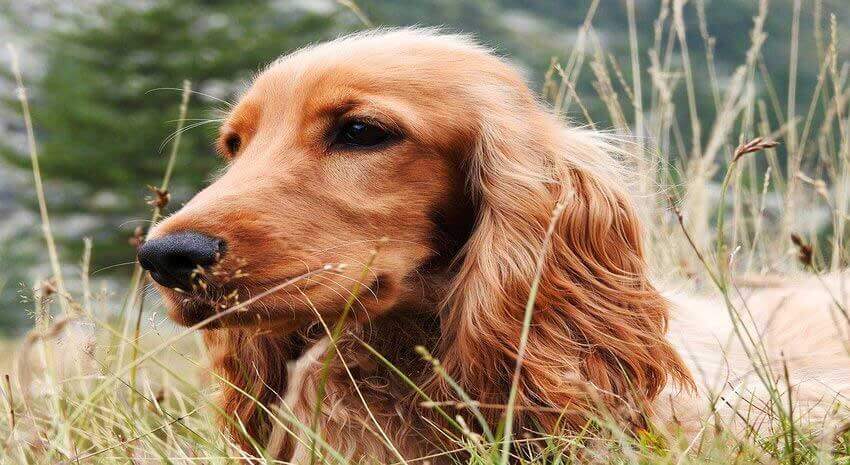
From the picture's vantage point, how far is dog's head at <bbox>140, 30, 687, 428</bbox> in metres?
1.80

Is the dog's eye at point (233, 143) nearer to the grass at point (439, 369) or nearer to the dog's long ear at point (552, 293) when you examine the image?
the grass at point (439, 369)

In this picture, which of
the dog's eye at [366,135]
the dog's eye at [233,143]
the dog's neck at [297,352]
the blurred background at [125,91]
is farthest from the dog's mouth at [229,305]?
the blurred background at [125,91]

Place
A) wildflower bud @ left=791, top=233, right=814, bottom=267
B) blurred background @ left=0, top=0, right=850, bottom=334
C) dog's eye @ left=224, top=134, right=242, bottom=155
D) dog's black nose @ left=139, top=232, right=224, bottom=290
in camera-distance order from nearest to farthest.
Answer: wildflower bud @ left=791, top=233, right=814, bottom=267 < dog's black nose @ left=139, top=232, right=224, bottom=290 < dog's eye @ left=224, top=134, right=242, bottom=155 < blurred background @ left=0, top=0, right=850, bottom=334

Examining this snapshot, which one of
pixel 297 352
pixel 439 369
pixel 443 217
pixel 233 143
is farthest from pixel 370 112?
pixel 439 369

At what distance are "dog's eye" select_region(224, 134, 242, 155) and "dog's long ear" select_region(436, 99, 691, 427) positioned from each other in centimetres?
61

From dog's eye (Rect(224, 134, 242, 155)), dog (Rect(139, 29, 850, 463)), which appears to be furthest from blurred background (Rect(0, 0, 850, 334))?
dog (Rect(139, 29, 850, 463))

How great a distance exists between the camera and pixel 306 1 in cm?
2028

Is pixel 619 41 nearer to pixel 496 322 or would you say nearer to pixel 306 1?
pixel 306 1

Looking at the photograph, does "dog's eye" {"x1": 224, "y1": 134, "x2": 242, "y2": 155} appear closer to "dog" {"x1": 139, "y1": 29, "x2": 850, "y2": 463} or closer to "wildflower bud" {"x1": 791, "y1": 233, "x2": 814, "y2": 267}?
"dog" {"x1": 139, "y1": 29, "x2": 850, "y2": 463}

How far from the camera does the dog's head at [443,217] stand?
1803 millimetres

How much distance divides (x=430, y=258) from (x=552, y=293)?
0.96 feet

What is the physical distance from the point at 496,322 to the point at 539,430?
0.24 m

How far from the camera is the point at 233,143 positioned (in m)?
2.33

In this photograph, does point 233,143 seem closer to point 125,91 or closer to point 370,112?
point 370,112
